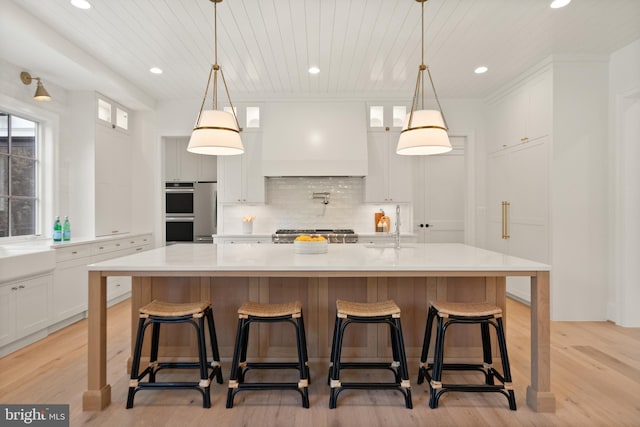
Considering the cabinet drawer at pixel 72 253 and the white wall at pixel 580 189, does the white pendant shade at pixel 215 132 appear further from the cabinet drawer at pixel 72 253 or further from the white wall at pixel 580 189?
the white wall at pixel 580 189

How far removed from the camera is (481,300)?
8.84 feet

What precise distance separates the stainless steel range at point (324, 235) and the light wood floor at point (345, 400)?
237 cm

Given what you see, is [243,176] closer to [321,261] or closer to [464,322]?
[321,261]

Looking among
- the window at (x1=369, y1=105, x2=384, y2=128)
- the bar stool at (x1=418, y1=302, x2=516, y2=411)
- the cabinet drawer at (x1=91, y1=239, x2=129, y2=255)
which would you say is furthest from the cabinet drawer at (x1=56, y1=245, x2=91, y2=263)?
the window at (x1=369, y1=105, x2=384, y2=128)

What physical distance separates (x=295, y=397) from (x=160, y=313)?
995 mm

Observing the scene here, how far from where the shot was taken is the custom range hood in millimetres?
5129

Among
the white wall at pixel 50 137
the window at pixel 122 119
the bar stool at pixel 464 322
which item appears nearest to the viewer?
the bar stool at pixel 464 322

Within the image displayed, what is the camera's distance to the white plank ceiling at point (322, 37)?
298cm

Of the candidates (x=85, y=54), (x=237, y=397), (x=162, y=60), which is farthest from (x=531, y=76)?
(x=85, y=54)

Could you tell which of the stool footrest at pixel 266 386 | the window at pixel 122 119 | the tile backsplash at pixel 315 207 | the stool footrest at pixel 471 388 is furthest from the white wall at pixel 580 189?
the window at pixel 122 119

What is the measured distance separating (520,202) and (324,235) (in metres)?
2.50

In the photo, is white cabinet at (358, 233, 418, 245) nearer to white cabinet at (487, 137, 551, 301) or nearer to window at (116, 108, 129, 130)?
white cabinet at (487, 137, 551, 301)

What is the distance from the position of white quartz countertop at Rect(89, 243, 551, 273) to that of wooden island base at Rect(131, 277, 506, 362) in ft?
0.64

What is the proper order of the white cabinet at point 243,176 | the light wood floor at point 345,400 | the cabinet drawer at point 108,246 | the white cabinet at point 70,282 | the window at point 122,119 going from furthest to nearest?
1. the white cabinet at point 243,176
2. the window at point 122,119
3. the cabinet drawer at point 108,246
4. the white cabinet at point 70,282
5. the light wood floor at point 345,400
